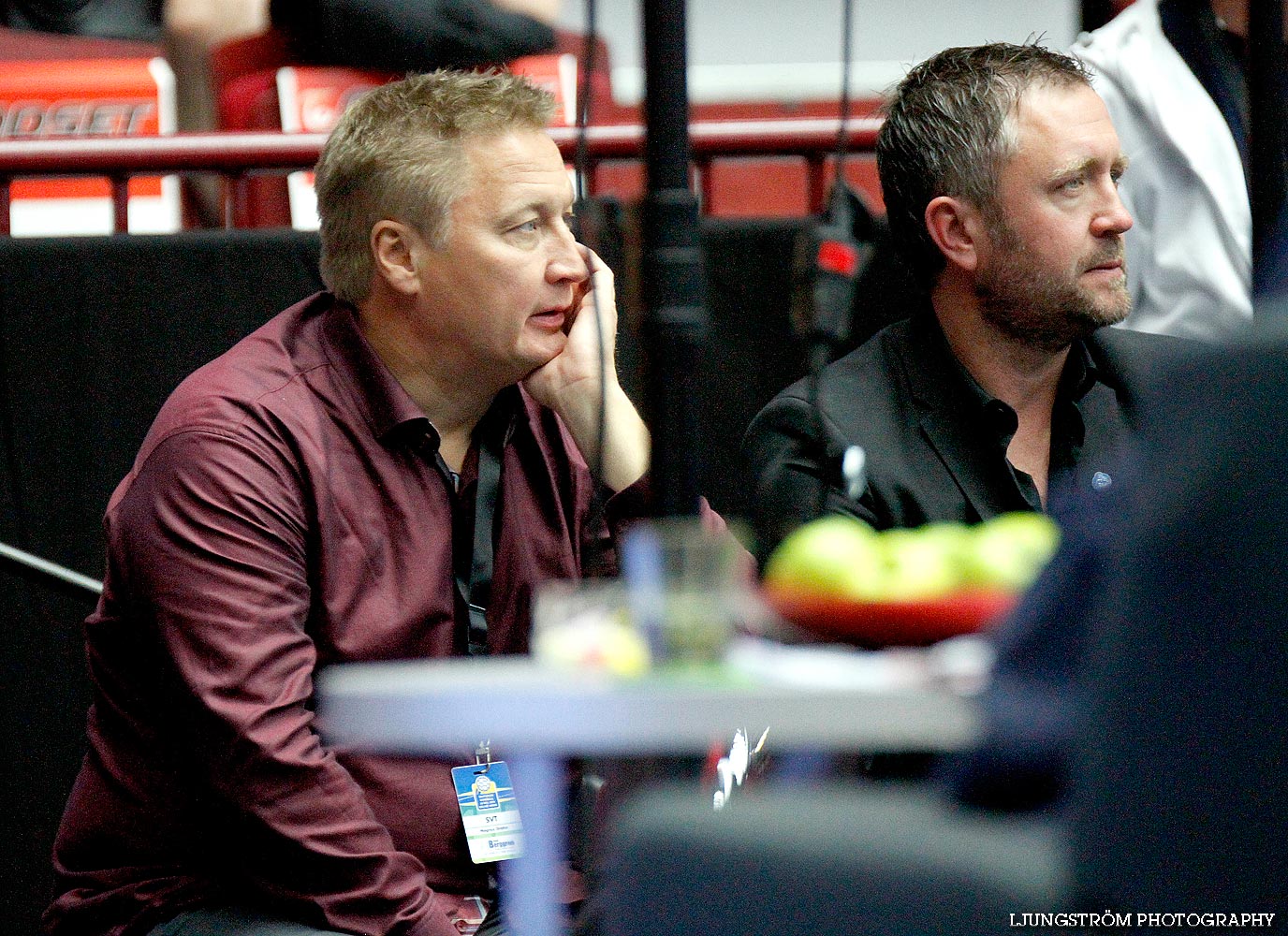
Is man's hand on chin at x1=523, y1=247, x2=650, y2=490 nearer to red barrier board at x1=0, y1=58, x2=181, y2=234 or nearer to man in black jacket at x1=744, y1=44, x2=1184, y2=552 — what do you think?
man in black jacket at x1=744, y1=44, x2=1184, y2=552

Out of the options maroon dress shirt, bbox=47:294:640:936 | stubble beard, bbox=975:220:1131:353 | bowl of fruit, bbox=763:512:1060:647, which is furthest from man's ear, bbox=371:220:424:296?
bowl of fruit, bbox=763:512:1060:647

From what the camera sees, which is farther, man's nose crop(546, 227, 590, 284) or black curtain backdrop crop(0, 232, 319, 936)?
black curtain backdrop crop(0, 232, 319, 936)

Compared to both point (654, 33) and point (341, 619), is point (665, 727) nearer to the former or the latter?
point (654, 33)

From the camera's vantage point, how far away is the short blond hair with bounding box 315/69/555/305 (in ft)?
7.53

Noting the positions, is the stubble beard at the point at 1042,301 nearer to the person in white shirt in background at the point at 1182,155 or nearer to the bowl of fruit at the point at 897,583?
the person in white shirt in background at the point at 1182,155

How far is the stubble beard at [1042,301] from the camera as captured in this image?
231 centimetres

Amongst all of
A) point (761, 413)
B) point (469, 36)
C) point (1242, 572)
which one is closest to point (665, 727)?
point (1242, 572)

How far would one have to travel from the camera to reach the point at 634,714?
2.98ft

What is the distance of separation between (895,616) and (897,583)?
1.3 inches

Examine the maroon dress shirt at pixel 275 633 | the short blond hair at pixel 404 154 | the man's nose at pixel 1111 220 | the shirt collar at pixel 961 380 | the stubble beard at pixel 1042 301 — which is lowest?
the maroon dress shirt at pixel 275 633

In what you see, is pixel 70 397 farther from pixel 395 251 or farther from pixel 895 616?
pixel 895 616

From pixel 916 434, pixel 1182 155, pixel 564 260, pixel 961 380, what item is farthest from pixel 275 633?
pixel 1182 155

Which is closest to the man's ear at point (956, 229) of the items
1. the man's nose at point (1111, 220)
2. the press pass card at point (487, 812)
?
the man's nose at point (1111, 220)

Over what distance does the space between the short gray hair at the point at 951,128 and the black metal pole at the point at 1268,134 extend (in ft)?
1.55
